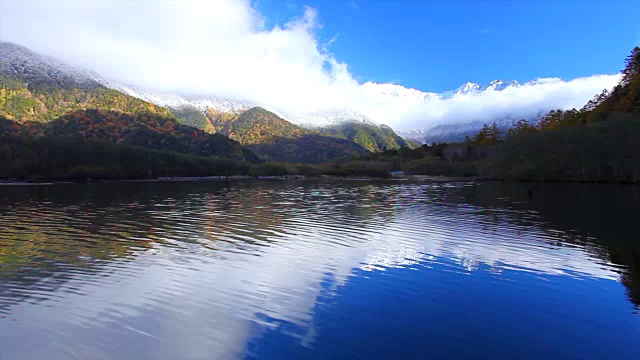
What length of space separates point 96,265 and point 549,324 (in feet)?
47.8

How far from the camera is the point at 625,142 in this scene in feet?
290

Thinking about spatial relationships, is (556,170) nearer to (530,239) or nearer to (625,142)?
(625,142)

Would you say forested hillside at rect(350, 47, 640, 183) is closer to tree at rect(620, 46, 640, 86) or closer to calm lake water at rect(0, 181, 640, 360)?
tree at rect(620, 46, 640, 86)

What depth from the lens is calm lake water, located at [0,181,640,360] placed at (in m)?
9.12

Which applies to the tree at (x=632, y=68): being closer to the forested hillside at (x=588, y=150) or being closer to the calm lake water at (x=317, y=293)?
the forested hillside at (x=588, y=150)

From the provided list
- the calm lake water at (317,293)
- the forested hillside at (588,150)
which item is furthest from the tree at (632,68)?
the calm lake water at (317,293)

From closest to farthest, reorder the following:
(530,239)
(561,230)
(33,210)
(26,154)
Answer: (530,239), (561,230), (33,210), (26,154)

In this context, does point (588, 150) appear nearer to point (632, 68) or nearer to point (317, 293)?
point (632, 68)

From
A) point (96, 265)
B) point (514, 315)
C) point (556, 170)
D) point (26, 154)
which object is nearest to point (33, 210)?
point (96, 265)

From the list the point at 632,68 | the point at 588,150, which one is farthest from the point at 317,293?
the point at 632,68

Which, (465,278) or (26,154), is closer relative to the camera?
(465,278)

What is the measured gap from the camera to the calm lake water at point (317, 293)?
9117mm

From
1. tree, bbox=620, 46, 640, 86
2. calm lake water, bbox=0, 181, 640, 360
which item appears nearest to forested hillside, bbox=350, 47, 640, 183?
tree, bbox=620, 46, 640, 86

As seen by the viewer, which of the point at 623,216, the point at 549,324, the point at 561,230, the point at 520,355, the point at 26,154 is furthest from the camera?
the point at 26,154
